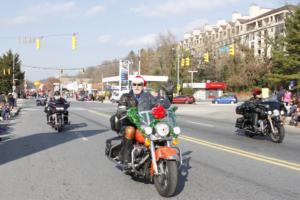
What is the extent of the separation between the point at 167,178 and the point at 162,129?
2.27 feet

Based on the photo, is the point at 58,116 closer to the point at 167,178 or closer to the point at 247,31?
the point at 167,178

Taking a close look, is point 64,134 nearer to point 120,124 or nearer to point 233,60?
point 120,124

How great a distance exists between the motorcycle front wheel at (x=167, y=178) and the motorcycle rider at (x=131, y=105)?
0.80 metres

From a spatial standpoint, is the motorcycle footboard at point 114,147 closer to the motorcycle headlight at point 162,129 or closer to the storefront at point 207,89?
the motorcycle headlight at point 162,129

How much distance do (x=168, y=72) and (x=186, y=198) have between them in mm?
91080

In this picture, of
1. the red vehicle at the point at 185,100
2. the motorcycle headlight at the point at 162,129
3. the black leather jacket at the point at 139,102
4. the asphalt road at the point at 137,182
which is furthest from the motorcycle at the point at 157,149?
the red vehicle at the point at 185,100

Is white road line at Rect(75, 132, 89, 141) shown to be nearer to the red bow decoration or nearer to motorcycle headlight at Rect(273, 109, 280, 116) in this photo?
motorcycle headlight at Rect(273, 109, 280, 116)

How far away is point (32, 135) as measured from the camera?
1526cm

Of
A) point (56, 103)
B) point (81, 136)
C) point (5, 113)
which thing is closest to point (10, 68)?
point (5, 113)

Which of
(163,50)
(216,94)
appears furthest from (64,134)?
(163,50)

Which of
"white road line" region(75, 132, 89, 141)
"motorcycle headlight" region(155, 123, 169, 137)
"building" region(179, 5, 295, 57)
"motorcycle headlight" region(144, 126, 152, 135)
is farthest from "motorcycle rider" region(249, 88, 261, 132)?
"building" region(179, 5, 295, 57)

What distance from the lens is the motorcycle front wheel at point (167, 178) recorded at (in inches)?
239

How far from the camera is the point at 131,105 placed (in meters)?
7.10

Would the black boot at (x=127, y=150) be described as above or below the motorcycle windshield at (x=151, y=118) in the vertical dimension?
below
